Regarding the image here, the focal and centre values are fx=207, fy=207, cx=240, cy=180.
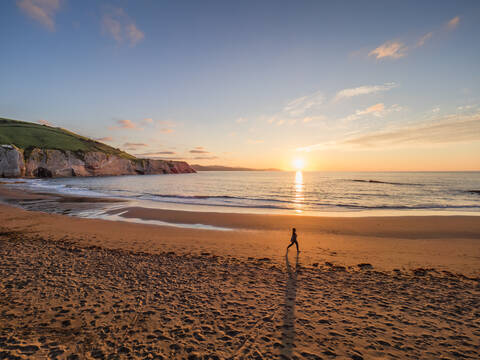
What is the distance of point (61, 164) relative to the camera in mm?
90188

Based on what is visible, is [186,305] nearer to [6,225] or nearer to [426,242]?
[426,242]

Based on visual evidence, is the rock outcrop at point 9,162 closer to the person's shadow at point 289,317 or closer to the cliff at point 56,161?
the cliff at point 56,161

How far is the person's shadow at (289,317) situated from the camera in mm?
4289

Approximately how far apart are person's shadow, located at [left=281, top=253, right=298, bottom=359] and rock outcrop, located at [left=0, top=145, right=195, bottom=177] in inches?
3979

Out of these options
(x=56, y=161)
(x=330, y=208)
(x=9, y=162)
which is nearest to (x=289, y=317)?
(x=330, y=208)

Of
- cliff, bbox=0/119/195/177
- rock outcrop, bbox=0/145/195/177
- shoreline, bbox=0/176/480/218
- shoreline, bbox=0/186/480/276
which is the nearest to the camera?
shoreline, bbox=0/186/480/276

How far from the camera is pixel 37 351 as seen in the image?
3.93 metres

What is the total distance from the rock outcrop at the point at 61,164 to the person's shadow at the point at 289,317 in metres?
101

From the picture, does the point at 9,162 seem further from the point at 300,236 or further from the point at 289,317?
the point at 289,317

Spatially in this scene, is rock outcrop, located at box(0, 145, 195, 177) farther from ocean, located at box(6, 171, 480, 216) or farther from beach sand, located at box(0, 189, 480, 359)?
beach sand, located at box(0, 189, 480, 359)

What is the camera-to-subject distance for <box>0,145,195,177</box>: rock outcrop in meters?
70.2

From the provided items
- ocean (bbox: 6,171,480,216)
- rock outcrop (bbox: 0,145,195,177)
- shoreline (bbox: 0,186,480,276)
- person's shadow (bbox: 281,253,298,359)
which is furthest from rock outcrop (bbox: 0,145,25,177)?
person's shadow (bbox: 281,253,298,359)

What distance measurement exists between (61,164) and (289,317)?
117 m

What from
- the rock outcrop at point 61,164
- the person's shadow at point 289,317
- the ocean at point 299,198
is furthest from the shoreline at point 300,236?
the rock outcrop at point 61,164
